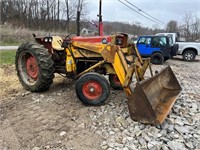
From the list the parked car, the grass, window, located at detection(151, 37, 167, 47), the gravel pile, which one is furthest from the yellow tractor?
window, located at detection(151, 37, 167, 47)

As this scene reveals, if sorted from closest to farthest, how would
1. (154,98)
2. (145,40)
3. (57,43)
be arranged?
(154,98) → (57,43) → (145,40)

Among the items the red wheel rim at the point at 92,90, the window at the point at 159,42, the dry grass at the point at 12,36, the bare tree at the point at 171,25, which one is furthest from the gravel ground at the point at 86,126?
the bare tree at the point at 171,25

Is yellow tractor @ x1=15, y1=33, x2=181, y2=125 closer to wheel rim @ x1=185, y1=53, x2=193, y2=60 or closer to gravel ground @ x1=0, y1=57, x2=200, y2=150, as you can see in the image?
gravel ground @ x1=0, y1=57, x2=200, y2=150

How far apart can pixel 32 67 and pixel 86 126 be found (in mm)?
2533

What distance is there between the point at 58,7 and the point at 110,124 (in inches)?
1599

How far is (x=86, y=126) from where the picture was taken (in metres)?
4.02

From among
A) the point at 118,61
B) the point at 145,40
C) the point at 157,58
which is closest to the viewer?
the point at 118,61

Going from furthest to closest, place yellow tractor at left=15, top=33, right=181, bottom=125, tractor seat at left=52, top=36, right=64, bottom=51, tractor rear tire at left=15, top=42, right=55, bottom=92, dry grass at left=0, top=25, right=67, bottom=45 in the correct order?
dry grass at left=0, top=25, right=67, bottom=45 < tractor seat at left=52, top=36, right=64, bottom=51 < tractor rear tire at left=15, top=42, right=55, bottom=92 < yellow tractor at left=15, top=33, right=181, bottom=125

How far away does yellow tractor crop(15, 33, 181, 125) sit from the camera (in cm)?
418

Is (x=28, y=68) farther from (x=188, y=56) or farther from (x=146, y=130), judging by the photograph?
(x=188, y=56)

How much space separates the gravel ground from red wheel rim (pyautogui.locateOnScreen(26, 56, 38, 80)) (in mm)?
648

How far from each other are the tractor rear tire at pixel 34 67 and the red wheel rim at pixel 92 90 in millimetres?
1034

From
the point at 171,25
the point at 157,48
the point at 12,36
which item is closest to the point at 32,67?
the point at 157,48

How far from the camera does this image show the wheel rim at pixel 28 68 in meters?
5.75
